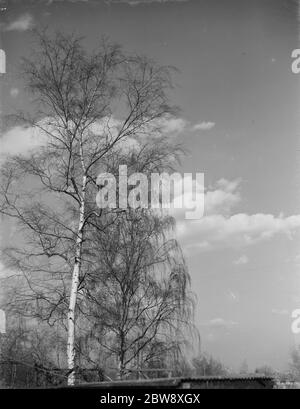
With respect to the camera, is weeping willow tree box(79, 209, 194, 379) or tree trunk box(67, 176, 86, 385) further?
weeping willow tree box(79, 209, 194, 379)

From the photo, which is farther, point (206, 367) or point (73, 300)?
point (206, 367)

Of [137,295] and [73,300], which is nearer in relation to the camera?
[73,300]

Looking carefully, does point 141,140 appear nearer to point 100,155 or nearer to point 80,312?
point 100,155

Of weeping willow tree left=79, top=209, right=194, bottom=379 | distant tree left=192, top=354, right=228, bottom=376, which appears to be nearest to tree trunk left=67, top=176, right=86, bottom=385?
weeping willow tree left=79, top=209, right=194, bottom=379

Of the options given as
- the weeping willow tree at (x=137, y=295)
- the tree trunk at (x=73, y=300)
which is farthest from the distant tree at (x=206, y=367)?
the tree trunk at (x=73, y=300)

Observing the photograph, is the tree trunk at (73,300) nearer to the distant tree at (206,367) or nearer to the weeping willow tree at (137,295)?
the weeping willow tree at (137,295)

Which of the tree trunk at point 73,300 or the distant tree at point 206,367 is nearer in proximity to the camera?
the tree trunk at point 73,300

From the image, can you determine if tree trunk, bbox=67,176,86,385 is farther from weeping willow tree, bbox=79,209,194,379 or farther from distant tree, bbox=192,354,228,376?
distant tree, bbox=192,354,228,376

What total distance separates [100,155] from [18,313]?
3040 millimetres
